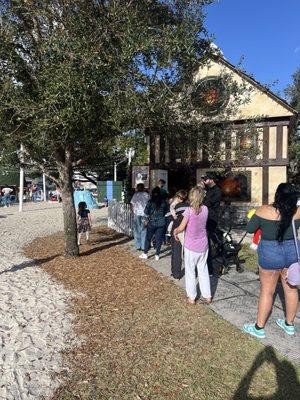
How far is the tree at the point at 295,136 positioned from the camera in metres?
26.8

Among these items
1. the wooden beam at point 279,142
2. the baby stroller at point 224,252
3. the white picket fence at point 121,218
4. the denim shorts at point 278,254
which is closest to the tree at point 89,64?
the baby stroller at point 224,252

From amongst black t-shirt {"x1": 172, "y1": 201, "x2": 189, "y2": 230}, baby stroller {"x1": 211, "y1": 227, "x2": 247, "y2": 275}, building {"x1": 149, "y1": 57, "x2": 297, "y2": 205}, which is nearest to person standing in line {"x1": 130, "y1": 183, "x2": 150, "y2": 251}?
baby stroller {"x1": 211, "y1": 227, "x2": 247, "y2": 275}

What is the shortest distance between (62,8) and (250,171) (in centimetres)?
1235

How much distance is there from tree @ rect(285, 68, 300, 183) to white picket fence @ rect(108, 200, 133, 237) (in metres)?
15.5

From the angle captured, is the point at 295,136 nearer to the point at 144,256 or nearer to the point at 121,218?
the point at 121,218

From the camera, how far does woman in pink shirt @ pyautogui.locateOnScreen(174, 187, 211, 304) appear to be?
577cm

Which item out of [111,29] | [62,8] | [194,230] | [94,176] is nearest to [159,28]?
[111,29]

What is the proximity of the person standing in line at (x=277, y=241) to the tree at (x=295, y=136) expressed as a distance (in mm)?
23011

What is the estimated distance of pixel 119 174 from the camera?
41219mm

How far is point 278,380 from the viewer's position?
384cm

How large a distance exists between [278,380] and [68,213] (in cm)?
661

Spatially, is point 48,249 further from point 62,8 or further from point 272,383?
point 272,383

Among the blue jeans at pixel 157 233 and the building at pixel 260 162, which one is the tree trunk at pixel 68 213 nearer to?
the blue jeans at pixel 157 233

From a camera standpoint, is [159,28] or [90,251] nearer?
[159,28]
